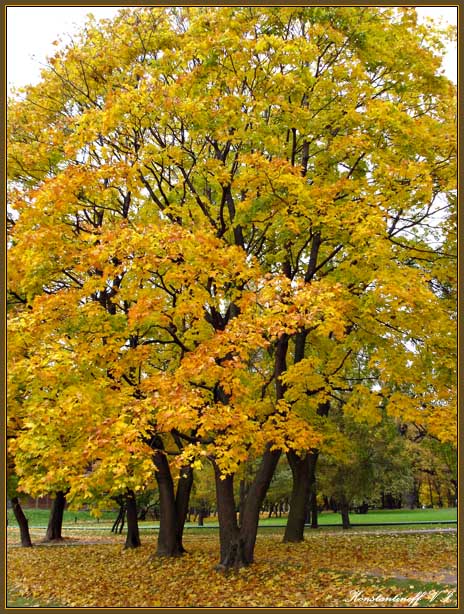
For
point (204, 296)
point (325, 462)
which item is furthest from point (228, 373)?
point (325, 462)

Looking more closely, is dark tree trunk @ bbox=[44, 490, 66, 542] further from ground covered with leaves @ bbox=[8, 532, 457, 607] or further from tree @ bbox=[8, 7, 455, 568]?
tree @ bbox=[8, 7, 455, 568]

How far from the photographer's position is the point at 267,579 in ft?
39.7

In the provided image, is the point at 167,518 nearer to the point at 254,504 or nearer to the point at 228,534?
the point at 228,534

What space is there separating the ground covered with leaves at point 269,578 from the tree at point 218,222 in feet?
5.32

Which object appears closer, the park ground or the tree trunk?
the park ground

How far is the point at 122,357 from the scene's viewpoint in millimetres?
12414

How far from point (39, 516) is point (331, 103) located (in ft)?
192

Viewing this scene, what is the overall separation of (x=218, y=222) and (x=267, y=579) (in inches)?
348

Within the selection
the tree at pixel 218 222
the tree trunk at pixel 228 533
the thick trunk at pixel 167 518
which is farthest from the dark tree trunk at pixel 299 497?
the tree trunk at pixel 228 533

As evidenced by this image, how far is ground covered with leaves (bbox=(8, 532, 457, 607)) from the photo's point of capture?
34.4 ft

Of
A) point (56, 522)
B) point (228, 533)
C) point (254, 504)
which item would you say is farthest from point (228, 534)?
point (56, 522)

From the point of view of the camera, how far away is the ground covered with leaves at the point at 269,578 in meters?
10.5

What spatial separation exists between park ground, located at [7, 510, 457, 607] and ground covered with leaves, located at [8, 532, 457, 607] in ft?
0.07

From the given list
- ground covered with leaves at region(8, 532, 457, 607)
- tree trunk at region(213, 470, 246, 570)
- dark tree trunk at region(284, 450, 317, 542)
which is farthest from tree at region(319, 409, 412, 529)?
tree trunk at region(213, 470, 246, 570)
